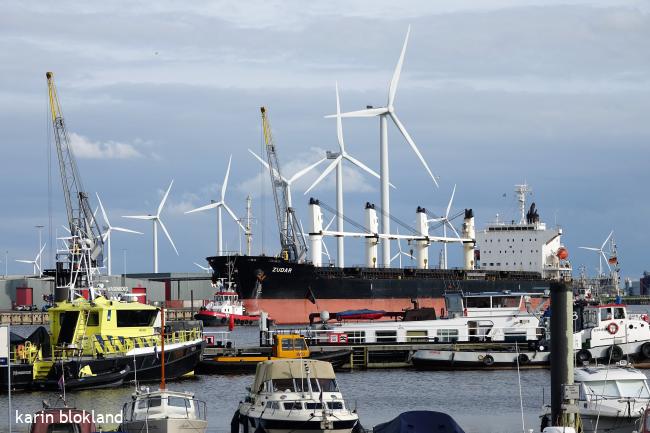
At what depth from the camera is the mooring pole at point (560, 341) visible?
3634 centimetres

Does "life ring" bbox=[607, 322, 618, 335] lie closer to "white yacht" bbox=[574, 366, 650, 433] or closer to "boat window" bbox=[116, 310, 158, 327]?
"boat window" bbox=[116, 310, 158, 327]

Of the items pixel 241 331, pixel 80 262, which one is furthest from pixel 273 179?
pixel 80 262

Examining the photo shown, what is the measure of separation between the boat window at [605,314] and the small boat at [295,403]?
31270mm

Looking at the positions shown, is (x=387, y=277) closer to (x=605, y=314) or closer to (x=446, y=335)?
(x=446, y=335)

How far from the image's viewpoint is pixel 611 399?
126 feet

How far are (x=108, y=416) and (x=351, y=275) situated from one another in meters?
90.6

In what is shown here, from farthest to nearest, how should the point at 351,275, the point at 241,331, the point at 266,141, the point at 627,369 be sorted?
1. the point at 266,141
2. the point at 351,275
3. the point at 241,331
4. the point at 627,369

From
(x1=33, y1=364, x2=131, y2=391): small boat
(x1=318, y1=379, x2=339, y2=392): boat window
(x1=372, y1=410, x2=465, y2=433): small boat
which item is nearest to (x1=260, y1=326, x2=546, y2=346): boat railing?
(x1=33, y1=364, x2=131, y2=391): small boat

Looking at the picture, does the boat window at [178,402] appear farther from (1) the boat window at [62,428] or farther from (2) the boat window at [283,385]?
(1) the boat window at [62,428]

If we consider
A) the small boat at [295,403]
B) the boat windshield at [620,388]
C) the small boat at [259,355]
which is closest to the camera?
the small boat at [295,403]

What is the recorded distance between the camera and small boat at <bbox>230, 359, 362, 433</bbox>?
35750mm

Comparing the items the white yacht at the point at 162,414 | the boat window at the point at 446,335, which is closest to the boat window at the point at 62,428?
the white yacht at the point at 162,414

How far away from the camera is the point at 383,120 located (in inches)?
4889

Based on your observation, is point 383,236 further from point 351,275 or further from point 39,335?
point 39,335
